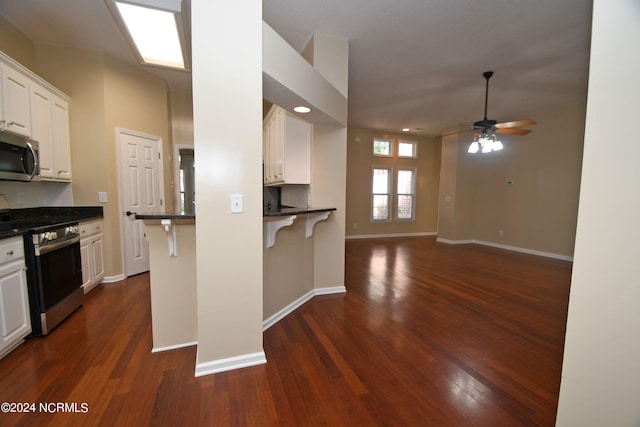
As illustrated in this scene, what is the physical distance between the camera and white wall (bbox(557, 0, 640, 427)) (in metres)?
0.79

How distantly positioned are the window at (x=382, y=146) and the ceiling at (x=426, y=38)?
2599 mm

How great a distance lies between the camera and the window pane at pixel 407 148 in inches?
301

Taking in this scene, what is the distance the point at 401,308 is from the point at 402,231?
5.28 meters

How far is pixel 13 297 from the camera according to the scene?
1.96 metres

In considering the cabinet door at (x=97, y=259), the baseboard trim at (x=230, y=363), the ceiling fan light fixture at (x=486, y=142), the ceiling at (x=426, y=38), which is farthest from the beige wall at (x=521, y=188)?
the cabinet door at (x=97, y=259)

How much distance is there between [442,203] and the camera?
6.96 m

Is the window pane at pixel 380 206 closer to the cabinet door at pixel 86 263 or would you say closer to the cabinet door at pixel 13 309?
the cabinet door at pixel 86 263

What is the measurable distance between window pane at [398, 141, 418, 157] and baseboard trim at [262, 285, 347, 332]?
5.56 metres

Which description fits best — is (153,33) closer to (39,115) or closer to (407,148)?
(39,115)

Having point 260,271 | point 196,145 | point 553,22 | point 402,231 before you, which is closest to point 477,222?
point 402,231

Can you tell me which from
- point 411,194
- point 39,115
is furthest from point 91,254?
point 411,194

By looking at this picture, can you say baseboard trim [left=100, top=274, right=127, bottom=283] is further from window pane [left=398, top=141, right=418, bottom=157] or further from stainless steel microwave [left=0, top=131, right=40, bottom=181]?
window pane [left=398, top=141, right=418, bottom=157]

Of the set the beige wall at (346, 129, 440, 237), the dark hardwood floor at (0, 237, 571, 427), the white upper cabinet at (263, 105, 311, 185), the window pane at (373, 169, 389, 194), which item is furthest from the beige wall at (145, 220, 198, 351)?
the window pane at (373, 169, 389, 194)

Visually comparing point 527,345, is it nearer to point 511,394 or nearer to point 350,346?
point 511,394
